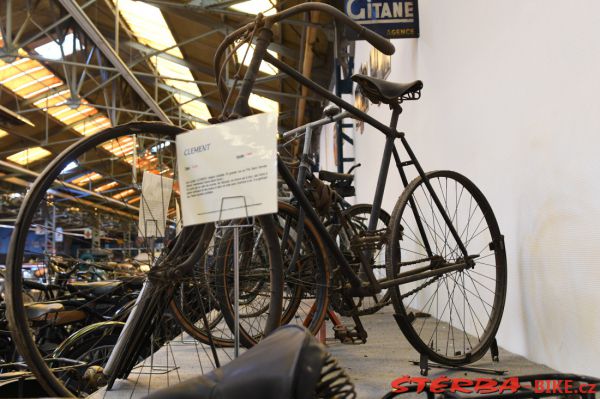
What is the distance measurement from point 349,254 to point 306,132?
63 centimetres

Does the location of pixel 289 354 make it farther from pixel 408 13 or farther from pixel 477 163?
pixel 408 13

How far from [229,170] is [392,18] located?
2647mm

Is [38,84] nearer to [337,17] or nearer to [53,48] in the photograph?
[53,48]

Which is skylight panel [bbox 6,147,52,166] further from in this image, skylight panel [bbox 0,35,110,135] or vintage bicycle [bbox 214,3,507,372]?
vintage bicycle [bbox 214,3,507,372]

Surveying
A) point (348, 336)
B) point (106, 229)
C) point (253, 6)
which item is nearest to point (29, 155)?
point (253, 6)

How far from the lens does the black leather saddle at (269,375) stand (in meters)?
0.61

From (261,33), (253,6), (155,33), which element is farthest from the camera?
(155,33)

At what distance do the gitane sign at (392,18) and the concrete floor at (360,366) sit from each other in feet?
6.60

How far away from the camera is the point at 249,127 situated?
1289 millimetres

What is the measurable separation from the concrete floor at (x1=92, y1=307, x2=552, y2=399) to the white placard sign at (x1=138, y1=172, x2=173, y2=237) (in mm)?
522

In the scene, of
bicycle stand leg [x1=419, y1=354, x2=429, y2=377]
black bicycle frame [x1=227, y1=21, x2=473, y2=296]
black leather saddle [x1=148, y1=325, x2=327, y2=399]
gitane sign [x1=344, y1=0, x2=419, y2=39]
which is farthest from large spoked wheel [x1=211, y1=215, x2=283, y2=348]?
gitane sign [x1=344, y1=0, x2=419, y2=39]

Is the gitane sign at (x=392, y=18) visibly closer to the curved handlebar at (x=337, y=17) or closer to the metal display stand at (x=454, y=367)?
the curved handlebar at (x=337, y=17)

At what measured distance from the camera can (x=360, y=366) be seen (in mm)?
2072

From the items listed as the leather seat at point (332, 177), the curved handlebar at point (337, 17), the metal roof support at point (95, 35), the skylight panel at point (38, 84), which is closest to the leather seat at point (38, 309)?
the leather seat at point (332, 177)
